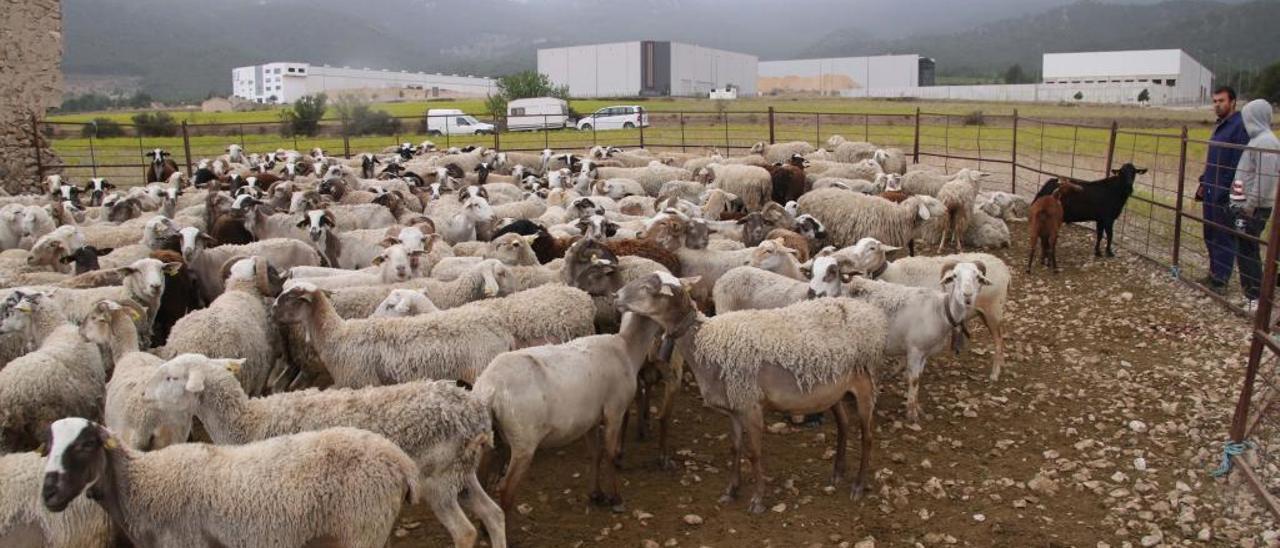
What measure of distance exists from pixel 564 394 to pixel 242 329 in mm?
3023

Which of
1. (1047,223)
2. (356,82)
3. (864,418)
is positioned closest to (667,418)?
(864,418)

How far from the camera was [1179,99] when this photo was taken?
3994 inches

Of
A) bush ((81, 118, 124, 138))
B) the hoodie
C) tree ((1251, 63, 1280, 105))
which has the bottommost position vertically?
the hoodie

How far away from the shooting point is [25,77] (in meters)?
19.2

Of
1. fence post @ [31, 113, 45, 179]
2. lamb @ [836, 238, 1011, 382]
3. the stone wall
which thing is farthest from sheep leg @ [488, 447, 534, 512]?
fence post @ [31, 113, 45, 179]

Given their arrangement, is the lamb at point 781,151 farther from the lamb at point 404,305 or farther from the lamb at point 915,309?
the lamb at point 404,305

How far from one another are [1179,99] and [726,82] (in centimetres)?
5325

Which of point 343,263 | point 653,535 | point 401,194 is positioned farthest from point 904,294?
point 401,194

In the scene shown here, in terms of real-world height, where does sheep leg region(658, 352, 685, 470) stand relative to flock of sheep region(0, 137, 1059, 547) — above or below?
below

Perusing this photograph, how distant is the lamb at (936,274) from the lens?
29.1 ft

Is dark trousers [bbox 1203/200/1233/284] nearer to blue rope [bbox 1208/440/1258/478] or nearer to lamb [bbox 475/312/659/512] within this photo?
blue rope [bbox 1208/440/1258/478]

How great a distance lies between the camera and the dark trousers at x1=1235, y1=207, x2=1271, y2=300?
9.85 m

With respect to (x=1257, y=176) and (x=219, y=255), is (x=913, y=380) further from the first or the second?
(x=219, y=255)

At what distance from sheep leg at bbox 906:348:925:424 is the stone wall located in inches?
759
